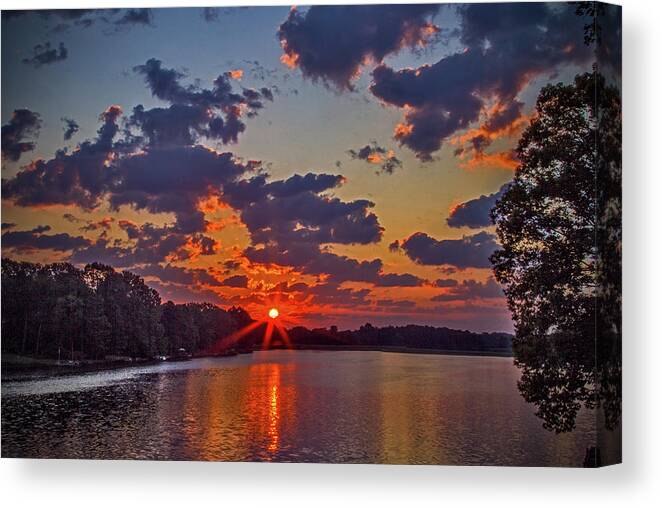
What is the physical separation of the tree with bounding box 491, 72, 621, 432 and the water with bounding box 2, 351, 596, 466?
353mm

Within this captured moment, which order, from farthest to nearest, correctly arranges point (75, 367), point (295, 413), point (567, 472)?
point (75, 367) → point (295, 413) → point (567, 472)

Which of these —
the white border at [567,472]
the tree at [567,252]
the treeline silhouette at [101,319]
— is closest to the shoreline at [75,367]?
the treeline silhouette at [101,319]

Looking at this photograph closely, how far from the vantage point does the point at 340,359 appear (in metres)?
13.9

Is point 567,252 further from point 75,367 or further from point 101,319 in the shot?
point 75,367

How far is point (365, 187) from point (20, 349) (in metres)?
4.54

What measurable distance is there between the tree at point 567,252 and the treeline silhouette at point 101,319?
199cm

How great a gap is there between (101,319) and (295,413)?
8.75ft

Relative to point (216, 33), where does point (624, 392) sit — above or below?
below

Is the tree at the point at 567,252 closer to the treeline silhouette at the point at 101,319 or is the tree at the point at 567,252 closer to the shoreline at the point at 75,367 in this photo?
the shoreline at the point at 75,367

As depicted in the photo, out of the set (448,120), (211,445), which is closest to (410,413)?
(211,445)

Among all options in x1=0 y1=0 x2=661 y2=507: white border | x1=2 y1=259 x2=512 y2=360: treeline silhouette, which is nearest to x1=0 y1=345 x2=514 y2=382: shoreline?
x1=2 y1=259 x2=512 y2=360: treeline silhouette

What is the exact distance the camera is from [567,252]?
1298 centimetres

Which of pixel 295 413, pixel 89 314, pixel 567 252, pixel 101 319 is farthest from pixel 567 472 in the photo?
pixel 89 314

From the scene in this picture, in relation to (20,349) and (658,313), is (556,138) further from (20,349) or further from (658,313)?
(20,349)
